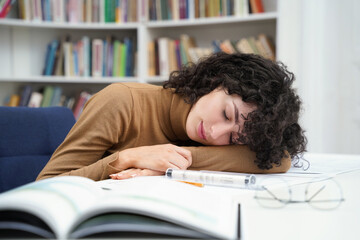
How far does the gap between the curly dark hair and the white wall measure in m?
1.17

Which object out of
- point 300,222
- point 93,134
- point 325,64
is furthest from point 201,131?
point 325,64

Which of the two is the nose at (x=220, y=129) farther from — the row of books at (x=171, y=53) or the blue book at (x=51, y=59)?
the blue book at (x=51, y=59)

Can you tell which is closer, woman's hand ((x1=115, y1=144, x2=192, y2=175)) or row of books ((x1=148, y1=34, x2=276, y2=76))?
woman's hand ((x1=115, y1=144, x2=192, y2=175))

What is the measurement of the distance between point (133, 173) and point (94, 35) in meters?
2.26

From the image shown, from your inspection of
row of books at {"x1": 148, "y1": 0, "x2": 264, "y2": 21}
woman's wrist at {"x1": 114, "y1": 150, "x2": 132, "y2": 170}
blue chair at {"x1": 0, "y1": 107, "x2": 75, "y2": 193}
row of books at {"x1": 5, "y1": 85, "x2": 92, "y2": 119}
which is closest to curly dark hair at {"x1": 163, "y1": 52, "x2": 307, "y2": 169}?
woman's wrist at {"x1": 114, "y1": 150, "x2": 132, "y2": 170}

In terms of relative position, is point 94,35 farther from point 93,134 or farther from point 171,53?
point 93,134

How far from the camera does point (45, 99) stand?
2.84 meters

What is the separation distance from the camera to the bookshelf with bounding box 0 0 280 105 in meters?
2.63

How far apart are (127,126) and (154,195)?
0.63 m

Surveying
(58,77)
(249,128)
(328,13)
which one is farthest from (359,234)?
(58,77)

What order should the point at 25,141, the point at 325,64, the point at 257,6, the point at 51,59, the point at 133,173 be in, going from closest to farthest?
the point at 133,173
the point at 25,141
the point at 325,64
the point at 257,6
the point at 51,59

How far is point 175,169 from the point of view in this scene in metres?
0.95

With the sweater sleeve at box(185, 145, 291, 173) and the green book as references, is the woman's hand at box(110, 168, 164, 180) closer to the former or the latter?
the sweater sleeve at box(185, 145, 291, 173)

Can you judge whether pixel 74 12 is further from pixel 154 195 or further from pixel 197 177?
pixel 154 195
